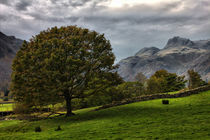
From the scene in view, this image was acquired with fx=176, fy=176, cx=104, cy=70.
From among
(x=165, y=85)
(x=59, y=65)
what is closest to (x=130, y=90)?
(x=165, y=85)

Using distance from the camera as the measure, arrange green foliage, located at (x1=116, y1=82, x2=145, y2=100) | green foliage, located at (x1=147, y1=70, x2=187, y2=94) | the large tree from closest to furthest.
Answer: the large tree, green foliage, located at (x1=116, y1=82, x2=145, y2=100), green foliage, located at (x1=147, y1=70, x2=187, y2=94)

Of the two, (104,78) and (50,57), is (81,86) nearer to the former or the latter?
(104,78)

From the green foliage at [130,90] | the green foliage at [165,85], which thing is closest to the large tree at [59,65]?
the green foliage at [130,90]

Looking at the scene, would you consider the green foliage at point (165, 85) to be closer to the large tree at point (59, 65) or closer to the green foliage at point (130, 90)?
the green foliage at point (130, 90)

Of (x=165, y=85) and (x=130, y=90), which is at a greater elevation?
(x=165, y=85)

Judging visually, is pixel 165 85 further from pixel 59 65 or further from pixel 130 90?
pixel 59 65

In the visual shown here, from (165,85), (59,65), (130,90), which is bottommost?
(130,90)

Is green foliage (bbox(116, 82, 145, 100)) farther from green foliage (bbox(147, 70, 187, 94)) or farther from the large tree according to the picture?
the large tree

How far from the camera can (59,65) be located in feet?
108

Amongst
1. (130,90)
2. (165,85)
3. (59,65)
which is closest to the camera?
(59,65)

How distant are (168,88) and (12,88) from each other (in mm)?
70114

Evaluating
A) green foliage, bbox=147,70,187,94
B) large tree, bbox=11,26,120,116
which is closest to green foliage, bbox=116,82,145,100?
green foliage, bbox=147,70,187,94

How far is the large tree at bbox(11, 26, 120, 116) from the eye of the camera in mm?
32375

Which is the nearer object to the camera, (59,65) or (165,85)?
(59,65)
